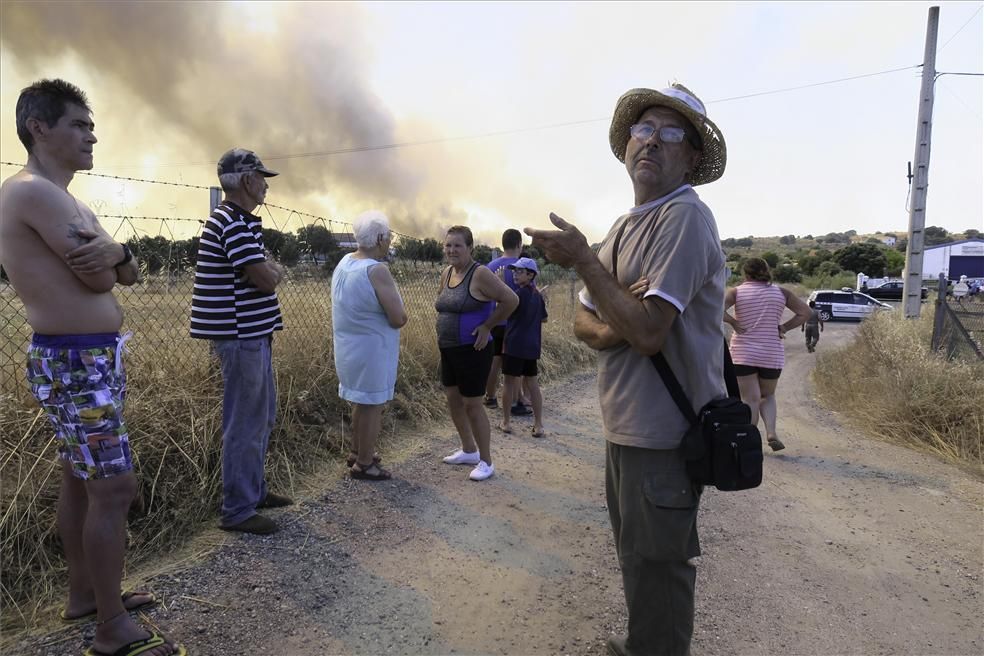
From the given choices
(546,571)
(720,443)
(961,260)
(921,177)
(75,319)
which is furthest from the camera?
(961,260)

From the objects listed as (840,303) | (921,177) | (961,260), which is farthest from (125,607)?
(961,260)

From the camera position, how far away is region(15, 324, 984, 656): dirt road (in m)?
2.41

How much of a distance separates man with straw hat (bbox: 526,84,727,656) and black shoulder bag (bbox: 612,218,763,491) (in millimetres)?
29

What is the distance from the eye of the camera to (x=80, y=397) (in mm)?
2053

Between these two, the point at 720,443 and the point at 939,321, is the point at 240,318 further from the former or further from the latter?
the point at 939,321

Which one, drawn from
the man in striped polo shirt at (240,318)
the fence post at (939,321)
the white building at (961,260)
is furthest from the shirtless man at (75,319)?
the white building at (961,260)

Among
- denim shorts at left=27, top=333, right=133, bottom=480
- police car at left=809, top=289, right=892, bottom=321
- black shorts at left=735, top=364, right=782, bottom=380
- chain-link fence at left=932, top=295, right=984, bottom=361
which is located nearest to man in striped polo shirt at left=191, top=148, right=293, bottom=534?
denim shorts at left=27, top=333, right=133, bottom=480

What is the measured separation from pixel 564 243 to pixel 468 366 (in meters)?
2.31

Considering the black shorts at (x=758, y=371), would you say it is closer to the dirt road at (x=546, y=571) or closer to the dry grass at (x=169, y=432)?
the dirt road at (x=546, y=571)

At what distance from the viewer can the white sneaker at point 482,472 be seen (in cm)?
415

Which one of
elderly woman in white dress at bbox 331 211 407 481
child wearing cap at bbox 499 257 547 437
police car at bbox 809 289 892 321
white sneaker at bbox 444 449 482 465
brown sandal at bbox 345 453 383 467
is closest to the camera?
elderly woman in white dress at bbox 331 211 407 481

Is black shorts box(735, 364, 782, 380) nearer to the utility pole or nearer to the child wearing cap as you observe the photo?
the child wearing cap

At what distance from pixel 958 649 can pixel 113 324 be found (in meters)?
3.67

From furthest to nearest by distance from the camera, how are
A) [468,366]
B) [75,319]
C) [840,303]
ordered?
1. [840,303]
2. [468,366]
3. [75,319]
